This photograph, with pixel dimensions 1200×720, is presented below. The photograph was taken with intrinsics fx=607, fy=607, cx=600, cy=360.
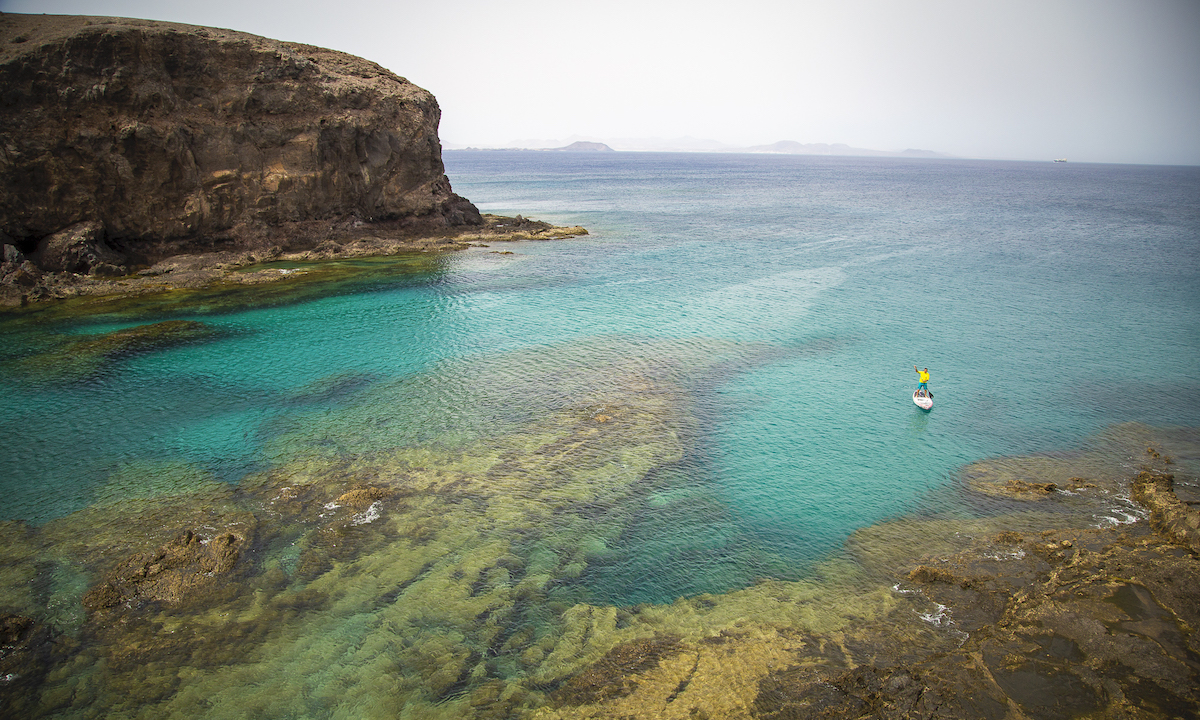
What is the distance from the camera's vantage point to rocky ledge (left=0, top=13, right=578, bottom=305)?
124 feet

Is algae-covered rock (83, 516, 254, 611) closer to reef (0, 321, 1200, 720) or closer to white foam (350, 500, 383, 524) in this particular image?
reef (0, 321, 1200, 720)

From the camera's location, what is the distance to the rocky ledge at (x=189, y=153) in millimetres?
37656

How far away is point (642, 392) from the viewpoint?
2519cm

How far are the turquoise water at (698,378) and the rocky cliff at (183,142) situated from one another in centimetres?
1023

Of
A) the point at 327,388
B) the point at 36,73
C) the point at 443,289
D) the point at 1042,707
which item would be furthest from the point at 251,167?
the point at 1042,707

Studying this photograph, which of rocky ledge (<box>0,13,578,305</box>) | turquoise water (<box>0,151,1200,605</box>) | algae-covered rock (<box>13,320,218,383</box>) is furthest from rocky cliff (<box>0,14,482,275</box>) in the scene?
algae-covered rock (<box>13,320,218,383</box>)

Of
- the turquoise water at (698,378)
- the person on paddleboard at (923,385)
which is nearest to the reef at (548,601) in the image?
the turquoise water at (698,378)

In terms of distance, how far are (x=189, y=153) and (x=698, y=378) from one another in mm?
39955

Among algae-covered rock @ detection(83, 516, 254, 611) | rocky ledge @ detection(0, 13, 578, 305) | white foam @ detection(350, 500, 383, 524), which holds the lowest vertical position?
algae-covered rock @ detection(83, 516, 254, 611)

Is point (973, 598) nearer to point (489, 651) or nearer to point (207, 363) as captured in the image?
point (489, 651)

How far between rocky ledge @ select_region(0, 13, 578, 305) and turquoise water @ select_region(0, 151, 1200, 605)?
9755 millimetres

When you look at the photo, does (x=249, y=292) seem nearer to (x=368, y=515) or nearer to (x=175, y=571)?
(x=368, y=515)

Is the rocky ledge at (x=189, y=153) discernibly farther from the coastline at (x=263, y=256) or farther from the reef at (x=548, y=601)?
the reef at (x=548, y=601)

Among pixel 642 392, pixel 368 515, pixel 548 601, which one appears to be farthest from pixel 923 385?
pixel 368 515
